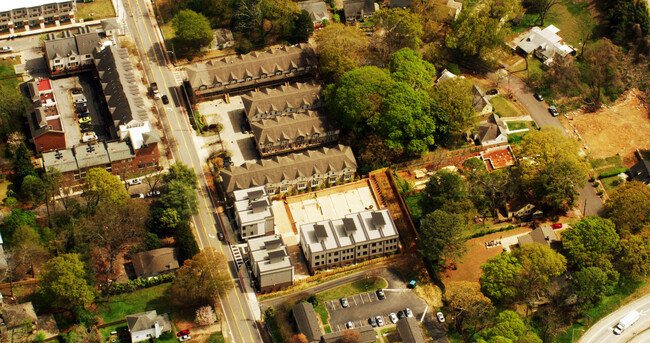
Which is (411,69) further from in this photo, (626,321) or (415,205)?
(626,321)

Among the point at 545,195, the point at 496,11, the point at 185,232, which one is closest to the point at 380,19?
the point at 496,11

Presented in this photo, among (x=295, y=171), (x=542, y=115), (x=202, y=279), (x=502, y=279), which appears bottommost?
(x=502, y=279)

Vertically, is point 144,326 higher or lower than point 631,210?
higher

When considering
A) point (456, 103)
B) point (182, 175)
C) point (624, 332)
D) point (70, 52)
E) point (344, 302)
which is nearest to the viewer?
point (624, 332)

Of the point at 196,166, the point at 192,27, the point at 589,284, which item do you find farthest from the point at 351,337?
the point at 192,27

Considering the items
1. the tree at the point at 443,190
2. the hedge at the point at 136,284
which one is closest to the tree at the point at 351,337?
the tree at the point at 443,190

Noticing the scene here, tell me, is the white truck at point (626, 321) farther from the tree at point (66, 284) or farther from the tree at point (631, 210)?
the tree at point (66, 284)
